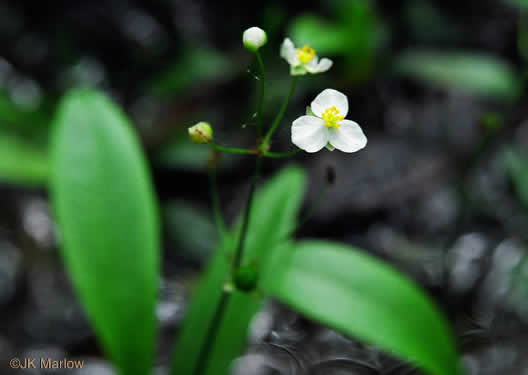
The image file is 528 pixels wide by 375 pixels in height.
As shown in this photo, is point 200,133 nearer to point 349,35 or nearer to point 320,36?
point 320,36

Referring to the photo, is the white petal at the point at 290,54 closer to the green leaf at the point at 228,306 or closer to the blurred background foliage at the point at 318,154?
the green leaf at the point at 228,306

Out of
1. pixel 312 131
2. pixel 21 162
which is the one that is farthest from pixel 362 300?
pixel 21 162

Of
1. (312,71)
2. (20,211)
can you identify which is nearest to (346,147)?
(312,71)

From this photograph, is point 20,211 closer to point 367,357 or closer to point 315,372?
point 315,372

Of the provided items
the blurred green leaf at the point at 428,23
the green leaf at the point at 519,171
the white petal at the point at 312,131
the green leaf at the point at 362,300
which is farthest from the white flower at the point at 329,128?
the blurred green leaf at the point at 428,23

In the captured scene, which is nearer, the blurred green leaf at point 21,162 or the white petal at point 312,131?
the white petal at point 312,131
